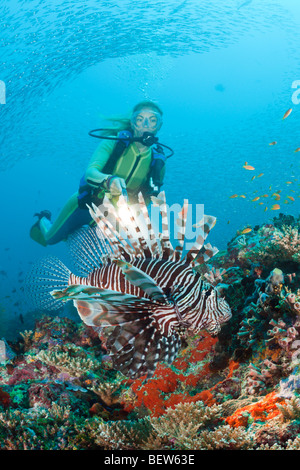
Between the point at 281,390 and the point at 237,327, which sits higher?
the point at 237,327

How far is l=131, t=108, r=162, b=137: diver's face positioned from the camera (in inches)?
309

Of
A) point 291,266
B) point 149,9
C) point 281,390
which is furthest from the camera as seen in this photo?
point 149,9

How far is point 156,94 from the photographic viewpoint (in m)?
63.5

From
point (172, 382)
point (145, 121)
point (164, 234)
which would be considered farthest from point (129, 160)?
point (172, 382)

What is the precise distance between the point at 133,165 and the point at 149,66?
118 feet

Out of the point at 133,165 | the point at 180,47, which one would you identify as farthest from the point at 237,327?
the point at 180,47

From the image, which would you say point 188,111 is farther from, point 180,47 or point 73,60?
point 73,60

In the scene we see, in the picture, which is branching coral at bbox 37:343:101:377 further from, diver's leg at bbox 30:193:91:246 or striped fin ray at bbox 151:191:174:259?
diver's leg at bbox 30:193:91:246

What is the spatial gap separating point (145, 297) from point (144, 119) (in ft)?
20.7

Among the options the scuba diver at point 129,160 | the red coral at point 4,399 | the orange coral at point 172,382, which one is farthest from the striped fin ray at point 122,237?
the scuba diver at point 129,160

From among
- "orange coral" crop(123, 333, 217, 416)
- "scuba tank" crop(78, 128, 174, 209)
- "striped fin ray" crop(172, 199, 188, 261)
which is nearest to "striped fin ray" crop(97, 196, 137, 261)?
"striped fin ray" crop(172, 199, 188, 261)

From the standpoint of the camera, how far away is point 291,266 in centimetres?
412

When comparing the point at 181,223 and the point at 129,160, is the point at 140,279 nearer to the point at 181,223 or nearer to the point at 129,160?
the point at 181,223

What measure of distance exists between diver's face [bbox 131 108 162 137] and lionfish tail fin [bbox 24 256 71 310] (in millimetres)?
5227
